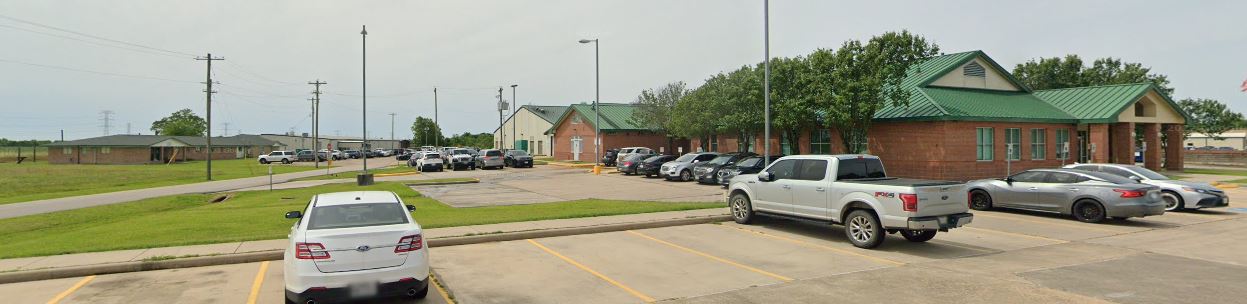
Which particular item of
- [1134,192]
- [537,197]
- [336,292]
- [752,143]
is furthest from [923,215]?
[752,143]

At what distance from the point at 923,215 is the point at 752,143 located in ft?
100

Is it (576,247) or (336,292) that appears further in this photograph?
→ (576,247)

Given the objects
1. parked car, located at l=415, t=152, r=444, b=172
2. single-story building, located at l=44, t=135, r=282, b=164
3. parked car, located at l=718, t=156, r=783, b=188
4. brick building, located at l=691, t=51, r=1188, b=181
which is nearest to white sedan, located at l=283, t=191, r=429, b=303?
parked car, located at l=718, t=156, r=783, b=188

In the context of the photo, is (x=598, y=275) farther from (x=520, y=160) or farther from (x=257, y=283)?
(x=520, y=160)

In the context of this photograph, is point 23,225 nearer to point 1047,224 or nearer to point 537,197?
point 537,197

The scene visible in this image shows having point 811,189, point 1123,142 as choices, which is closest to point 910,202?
point 811,189

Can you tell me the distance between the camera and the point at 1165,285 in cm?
801

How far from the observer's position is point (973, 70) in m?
33.1

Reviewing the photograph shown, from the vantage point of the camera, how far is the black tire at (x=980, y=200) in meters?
16.8

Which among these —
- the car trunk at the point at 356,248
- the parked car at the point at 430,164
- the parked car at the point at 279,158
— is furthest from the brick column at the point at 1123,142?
the parked car at the point at 279,158

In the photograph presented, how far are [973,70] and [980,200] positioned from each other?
62.5 ft

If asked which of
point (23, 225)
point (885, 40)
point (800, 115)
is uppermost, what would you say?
point (885, 40)

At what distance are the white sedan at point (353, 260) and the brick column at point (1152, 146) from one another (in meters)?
41.9

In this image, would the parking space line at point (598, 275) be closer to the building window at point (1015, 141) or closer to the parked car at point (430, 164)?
the building window at point (1015, 141)
